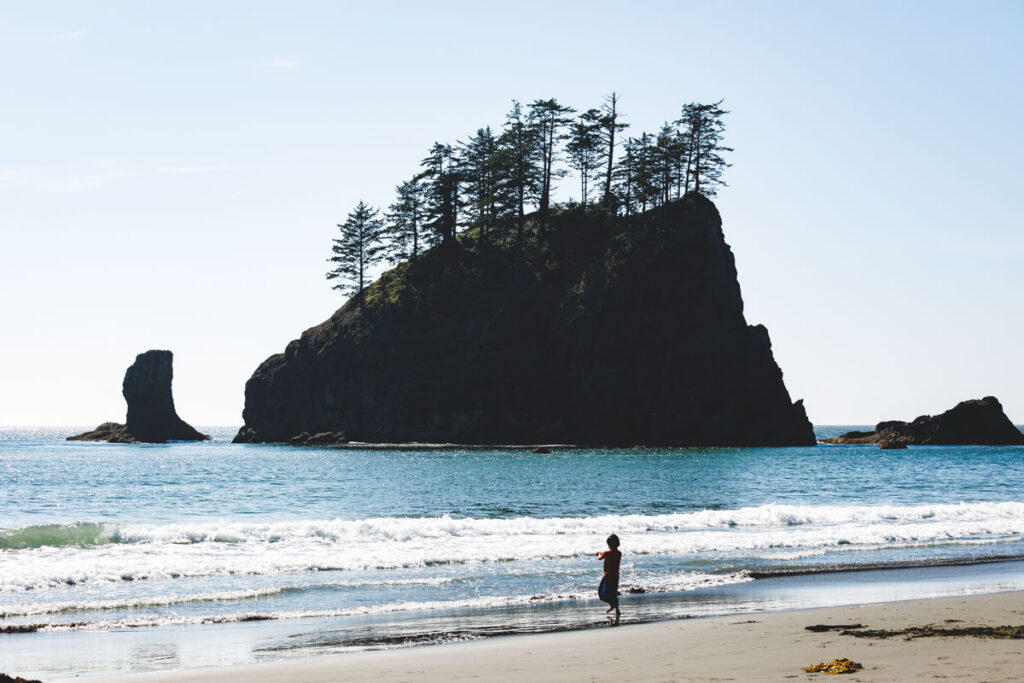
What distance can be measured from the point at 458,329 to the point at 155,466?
35767 millimetres

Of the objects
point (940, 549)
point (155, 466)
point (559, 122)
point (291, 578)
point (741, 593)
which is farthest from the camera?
point (559, 122)

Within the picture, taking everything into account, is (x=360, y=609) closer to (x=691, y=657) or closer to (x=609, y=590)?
(x=609, y=590)

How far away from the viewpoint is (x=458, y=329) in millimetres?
88625

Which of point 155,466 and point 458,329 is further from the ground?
point 458,329

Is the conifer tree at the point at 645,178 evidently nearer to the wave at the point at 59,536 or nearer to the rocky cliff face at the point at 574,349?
the rocky cliff face at the point at 574,349

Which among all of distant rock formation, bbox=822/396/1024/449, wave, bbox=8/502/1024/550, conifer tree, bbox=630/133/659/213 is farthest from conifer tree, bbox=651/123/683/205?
wave, bbox=8/502/1024/550

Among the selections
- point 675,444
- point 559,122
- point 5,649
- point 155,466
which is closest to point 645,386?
point 675,444

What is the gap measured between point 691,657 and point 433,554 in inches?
502

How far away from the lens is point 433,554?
74.9 feet

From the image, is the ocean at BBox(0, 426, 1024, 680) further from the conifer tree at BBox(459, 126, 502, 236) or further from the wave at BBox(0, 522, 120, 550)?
the conifer tree at BBox(459, 126, 502, 236)

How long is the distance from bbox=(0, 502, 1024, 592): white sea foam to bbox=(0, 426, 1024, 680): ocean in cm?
10

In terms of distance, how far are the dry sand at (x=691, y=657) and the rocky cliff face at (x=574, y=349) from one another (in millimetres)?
65463

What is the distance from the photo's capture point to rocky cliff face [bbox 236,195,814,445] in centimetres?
7988

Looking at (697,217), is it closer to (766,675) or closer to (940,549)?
(940,549)
